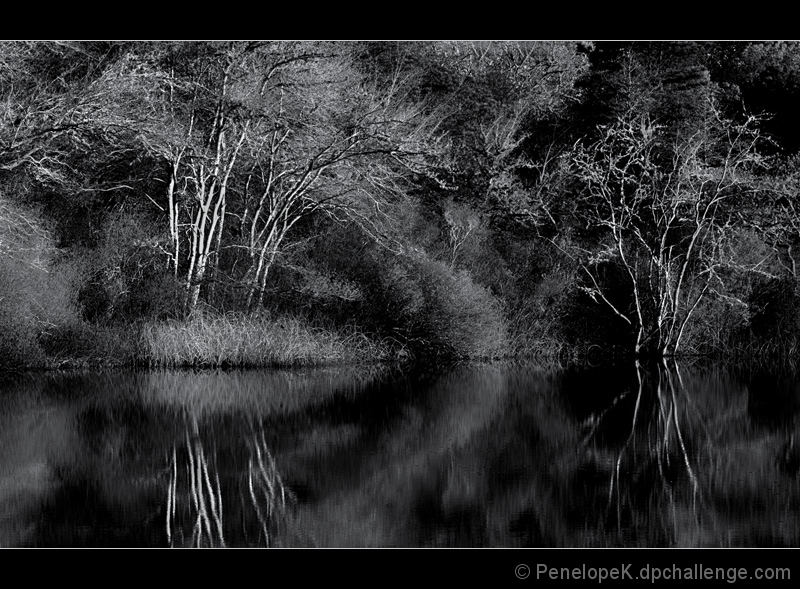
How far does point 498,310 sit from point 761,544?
18972 mm

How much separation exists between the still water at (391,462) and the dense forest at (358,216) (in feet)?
10.8

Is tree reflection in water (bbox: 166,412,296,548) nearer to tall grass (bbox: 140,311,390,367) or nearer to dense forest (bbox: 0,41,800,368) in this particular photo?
tall grass (bbox: 140,311,390,367)

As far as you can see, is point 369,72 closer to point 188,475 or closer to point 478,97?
point 478,97

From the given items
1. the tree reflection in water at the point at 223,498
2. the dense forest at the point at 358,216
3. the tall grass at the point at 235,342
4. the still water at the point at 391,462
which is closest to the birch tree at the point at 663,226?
the dense forest at the point at 358,216

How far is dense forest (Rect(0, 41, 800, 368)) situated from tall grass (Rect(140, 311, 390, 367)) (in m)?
0.05

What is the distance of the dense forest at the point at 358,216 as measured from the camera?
87.6 ft

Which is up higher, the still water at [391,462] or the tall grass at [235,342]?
the tall grass at [235,342]

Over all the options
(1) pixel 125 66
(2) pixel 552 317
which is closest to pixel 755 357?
(2) pixel 552 317

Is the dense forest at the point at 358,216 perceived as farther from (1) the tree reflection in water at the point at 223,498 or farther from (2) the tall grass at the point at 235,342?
(1) the tree reflection in water at the point at 223,498

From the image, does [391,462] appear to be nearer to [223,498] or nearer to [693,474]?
[223,498]

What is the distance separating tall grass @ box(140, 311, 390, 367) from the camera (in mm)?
26609

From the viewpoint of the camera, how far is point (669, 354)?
102 ft

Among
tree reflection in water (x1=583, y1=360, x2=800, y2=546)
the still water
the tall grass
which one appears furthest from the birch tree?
tree reflection in water (x1=583, y1=360, x2=800, y2=546)

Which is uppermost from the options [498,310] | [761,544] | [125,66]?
[125,66]
